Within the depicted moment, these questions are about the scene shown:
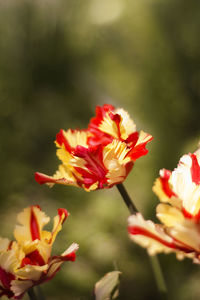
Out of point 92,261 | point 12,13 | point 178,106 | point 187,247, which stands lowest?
point 187,247

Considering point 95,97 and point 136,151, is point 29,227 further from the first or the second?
point 95,97

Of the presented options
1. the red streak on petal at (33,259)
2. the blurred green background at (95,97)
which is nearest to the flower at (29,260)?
the red streak on petal at (33,259)

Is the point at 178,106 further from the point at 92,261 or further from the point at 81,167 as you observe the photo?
the point at 81,167

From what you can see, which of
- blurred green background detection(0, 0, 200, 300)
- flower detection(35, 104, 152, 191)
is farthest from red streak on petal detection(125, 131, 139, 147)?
blurred green background detection(0, 0, 200, 300)

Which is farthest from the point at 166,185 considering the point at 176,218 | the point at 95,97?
the point at 95,97

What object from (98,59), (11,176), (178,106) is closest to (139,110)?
(178,106)

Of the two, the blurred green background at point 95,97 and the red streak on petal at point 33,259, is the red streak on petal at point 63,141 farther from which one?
the blurred green background at point 95,97
